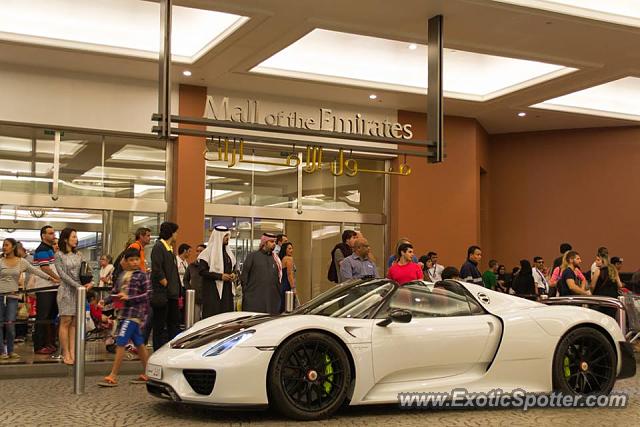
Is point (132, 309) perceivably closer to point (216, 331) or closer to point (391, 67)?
point (216, 331)

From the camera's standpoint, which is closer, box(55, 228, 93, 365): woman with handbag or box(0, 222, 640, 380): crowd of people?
box(0, 222, 640, 380): crowd of people

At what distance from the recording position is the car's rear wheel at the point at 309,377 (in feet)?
20.1

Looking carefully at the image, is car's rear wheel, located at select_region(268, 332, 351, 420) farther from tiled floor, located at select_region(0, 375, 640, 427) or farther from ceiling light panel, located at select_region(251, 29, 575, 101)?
ceiling light panel, located at select_region(251, 29, 575, 101)

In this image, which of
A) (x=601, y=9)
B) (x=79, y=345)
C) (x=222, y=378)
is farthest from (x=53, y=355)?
(x=601, y=9)

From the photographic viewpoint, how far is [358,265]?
34.1ft

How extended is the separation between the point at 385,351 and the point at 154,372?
1.93 m

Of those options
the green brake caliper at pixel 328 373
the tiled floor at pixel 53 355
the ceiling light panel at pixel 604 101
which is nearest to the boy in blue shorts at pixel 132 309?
the tiled floor at pixel 53 355

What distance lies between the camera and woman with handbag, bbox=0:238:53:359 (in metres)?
9.63

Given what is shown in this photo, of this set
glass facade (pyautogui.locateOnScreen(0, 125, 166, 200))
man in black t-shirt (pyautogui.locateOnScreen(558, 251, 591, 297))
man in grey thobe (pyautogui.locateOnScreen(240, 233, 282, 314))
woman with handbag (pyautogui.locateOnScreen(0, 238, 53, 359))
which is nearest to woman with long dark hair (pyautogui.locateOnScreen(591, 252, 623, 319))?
man in black t-shirt (pyautogui.locateOnScreen(558, 251, 591, 297))

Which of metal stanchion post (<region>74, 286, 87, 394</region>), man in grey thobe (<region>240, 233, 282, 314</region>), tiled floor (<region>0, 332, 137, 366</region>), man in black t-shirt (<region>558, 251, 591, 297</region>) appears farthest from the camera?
man in black t-shirt (<region>558, 251, 591, 297</region>)

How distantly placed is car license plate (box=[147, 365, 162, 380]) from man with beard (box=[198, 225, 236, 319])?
3095mm

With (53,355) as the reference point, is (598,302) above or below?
above

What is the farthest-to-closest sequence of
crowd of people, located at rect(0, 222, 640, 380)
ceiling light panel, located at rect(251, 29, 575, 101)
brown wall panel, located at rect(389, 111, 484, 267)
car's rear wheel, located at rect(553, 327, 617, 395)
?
brown wall panel, located at rect(389, 111, 484, 267), ceiling light panel, located at rect(251, 29, 575, 101), crowd of people, located at rect(0, 222, 640, 380), car's rear wheel, located at rect(553, 327, 617, 395)

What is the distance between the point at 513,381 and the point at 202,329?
2.81m
